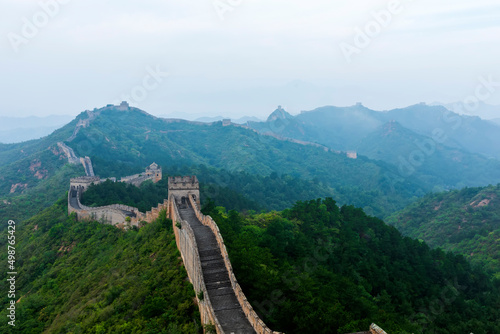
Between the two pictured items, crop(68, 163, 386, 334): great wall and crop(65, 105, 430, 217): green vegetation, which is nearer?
crop(68, 163, 386, 334): great wall

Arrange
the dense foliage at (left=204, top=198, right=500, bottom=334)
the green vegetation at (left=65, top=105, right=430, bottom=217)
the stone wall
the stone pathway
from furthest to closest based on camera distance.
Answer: the green vegetation at (left=65, top=105, right=430, bottom=217) → the dense foliage at (left=204, top=198, right=500, bottom=334) → the stone pathway → the stone wall

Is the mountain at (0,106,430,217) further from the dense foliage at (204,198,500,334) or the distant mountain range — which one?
the dense foliage at (204,198,500,334)

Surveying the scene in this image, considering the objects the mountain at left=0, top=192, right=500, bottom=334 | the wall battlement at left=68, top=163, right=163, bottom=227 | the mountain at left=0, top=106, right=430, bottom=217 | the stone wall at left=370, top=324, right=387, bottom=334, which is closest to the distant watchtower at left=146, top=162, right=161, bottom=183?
the mountain at left=0, top=106, right=430, bottom=217

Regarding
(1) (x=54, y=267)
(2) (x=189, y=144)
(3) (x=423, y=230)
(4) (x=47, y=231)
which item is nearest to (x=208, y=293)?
(1) (x=54, y=267)

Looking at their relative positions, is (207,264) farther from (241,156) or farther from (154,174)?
(241,156)

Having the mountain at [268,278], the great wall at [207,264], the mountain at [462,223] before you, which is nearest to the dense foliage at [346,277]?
the mountain at [268,278]

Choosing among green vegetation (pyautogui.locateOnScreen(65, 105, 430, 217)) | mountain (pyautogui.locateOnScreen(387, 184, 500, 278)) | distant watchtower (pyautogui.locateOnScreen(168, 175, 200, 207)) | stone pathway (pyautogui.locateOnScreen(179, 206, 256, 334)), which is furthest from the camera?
green vegetation (pyautogui.locateOnScreen(65, 105, 430, 217))
